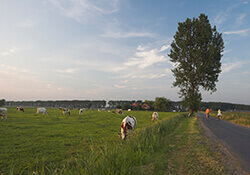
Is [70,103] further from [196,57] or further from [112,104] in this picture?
[196,57]

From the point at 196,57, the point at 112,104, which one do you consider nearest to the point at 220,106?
the point at 112,104

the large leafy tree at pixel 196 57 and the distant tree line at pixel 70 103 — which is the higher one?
the large leafy tree at pixel 196 57

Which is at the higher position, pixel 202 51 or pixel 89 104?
pixel 202 51

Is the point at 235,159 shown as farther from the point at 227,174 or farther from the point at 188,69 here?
the point at 188,69

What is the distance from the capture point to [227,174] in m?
3.98

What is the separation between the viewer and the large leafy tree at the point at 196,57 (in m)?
27.5

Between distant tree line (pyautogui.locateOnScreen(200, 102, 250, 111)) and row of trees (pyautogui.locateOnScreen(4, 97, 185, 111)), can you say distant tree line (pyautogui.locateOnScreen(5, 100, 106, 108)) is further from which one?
distant tree line (pyautogui.locateOnScreen(200, 102, 250, 111))

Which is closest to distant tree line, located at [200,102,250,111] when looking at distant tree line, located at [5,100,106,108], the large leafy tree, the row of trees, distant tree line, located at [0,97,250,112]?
distant tree line, located at [0,97,250,112]

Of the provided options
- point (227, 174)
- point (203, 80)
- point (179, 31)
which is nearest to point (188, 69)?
point (203, 80)

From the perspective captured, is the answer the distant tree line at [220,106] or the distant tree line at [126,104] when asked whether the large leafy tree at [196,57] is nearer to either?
the distant tree line at [126,104]

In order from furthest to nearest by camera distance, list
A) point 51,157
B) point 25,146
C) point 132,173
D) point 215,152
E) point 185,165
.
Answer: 1. point 25,146
2. point 51,157
3. point 215,152
4. point 185,165
5. point 132,173

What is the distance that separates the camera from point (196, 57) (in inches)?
1099

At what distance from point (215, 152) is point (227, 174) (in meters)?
1.94

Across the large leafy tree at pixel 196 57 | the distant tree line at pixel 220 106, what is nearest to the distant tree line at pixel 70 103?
the large leafy tree at pixel 196 57
